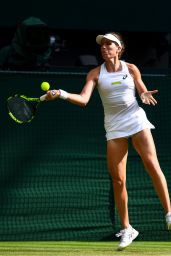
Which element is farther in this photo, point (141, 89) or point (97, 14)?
point (97, 14)

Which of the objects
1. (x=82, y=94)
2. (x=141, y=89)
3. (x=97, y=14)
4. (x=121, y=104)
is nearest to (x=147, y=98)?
(x=141, y=89)

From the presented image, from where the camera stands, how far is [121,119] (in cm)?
798

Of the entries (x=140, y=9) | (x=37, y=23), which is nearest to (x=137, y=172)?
(x=37, y=23)

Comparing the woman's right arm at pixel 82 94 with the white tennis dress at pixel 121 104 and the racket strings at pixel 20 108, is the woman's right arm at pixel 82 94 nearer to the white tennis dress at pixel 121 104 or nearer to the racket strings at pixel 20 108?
the white tennis dress at pixel 121 104

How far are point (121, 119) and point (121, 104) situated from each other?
14 centimetres

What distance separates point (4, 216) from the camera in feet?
31.4

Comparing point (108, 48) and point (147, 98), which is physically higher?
point (108, 48)

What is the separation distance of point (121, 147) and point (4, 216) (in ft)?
7.31

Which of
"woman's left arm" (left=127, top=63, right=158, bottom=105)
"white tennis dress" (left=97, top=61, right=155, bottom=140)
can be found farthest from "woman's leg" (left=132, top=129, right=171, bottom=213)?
"woman's left arm" (left=127, top=63, right=158, bottom=105)

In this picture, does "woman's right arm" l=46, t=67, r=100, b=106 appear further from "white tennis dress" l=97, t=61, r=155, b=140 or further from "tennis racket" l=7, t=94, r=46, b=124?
"tennis racket" l=7, t=94, r=46, b=124

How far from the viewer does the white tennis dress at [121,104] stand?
7930 millimetres

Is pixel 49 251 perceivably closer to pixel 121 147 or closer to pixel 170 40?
pixel 121 147

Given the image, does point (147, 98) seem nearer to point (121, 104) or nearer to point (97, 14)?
point (121, 104)

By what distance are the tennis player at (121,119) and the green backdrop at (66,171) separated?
5.46ft
